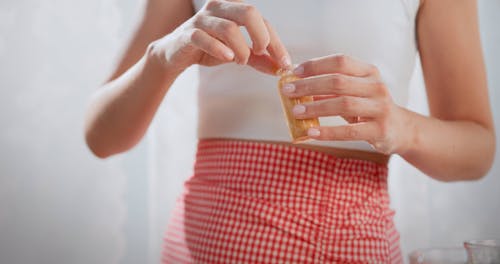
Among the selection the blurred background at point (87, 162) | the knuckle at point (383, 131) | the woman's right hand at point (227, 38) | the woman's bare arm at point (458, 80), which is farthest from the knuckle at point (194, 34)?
the blurred background at point (87, 162)

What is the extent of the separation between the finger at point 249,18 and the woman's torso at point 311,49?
0.17 m

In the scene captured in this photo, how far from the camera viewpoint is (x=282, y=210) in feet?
2.55

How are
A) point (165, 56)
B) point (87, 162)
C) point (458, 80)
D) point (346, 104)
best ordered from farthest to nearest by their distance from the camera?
point (87, 162) → point (458, 80) → point (165, 56) → point (346, 104)

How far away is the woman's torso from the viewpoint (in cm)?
83

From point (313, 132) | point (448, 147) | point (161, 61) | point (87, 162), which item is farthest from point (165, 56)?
point (87, 162)

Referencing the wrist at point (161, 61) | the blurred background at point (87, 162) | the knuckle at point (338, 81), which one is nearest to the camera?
the knuckle at point (338, 81)

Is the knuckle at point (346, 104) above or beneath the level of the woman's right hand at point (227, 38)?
beneath

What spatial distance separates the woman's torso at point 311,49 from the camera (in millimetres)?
834

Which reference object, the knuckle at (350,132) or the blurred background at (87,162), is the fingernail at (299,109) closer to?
the knuckle at (350,132)

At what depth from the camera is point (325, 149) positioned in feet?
2.67

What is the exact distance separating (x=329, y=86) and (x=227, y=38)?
4.8 inches

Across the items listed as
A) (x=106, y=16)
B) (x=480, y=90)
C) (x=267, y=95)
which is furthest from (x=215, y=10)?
(x=106, y=16)

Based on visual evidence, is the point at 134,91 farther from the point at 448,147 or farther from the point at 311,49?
the point at 448,147

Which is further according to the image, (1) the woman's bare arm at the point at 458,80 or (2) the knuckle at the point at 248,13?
(1) the woman's bare arm at the point at 458,80
